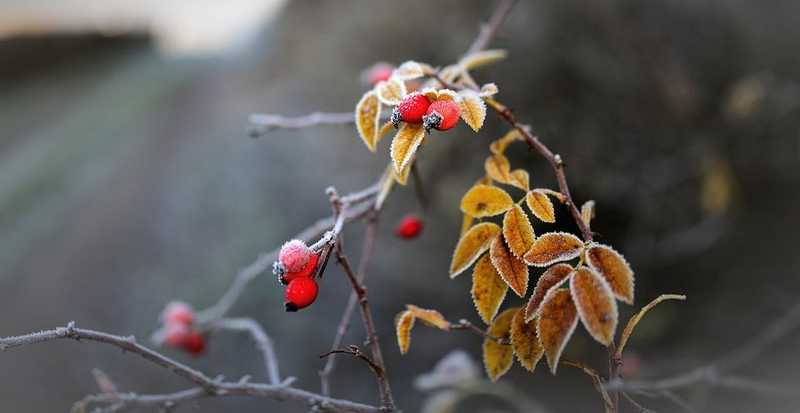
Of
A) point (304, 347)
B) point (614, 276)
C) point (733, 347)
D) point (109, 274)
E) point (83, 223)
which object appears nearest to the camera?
point (614, 276)

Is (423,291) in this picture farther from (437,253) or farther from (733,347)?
(733,347)

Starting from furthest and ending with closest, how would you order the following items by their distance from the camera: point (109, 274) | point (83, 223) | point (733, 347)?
point (83, 223) < point (109, 274) < point (733, 347)

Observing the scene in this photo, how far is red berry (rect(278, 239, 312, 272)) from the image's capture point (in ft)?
1.44

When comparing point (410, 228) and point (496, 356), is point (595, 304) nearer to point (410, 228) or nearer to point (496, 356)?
point (496, 356)

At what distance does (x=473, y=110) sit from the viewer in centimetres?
47

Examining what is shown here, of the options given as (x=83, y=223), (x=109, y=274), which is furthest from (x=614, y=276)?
(x=83, y=223)

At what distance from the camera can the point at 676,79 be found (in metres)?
1.40

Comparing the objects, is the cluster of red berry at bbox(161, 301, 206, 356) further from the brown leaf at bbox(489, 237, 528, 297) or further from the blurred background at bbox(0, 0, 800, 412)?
the blurred background at bbox(0, 0, 800, 412)

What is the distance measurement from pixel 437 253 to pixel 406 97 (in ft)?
3.07

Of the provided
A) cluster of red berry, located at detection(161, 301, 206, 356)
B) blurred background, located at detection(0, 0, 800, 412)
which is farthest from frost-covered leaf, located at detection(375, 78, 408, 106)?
blurred background, located at detection(0, 0, 800, 412)

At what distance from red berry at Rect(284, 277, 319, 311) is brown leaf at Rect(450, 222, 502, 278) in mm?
106

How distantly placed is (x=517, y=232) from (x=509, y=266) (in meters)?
0.03

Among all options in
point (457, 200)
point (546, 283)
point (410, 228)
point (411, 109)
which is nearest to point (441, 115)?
point (411, 109)

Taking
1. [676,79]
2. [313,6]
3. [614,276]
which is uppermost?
[313,6]
